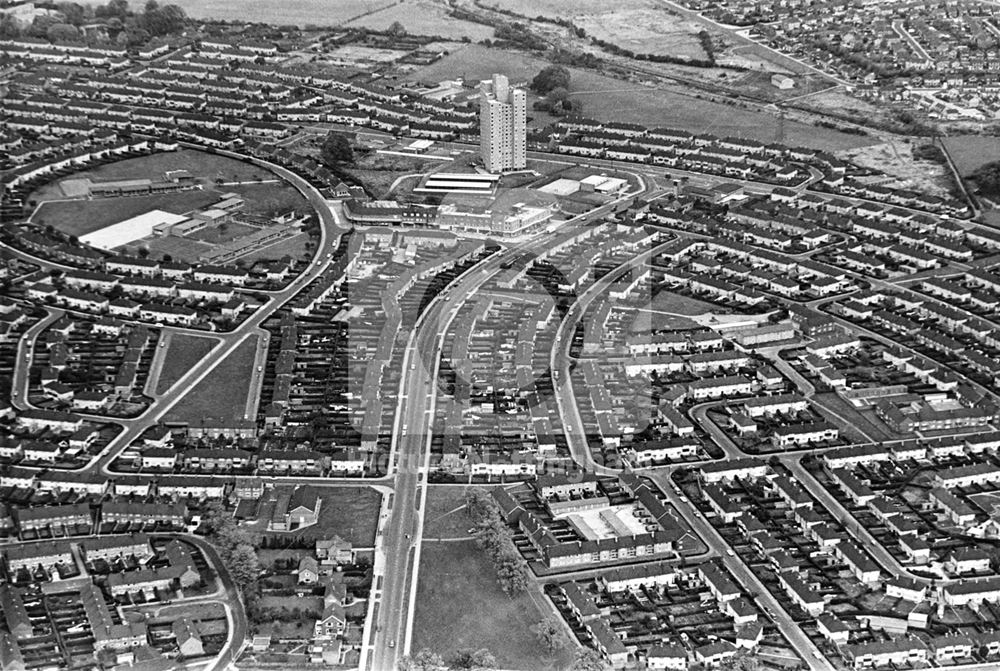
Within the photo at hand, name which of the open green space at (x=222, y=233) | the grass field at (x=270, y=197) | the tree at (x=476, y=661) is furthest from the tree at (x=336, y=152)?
the tree at (x=476, y=661)

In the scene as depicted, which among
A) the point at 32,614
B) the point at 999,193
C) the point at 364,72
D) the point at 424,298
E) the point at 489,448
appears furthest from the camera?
the point at 364,72

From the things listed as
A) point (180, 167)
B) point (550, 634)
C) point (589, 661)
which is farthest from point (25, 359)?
point (589, 661)

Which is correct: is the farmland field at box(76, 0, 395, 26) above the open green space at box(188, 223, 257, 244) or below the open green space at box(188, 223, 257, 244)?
above

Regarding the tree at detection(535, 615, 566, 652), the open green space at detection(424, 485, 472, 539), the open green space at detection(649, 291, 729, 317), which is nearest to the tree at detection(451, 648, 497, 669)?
the tree at detection(535, 615, 566, 652)

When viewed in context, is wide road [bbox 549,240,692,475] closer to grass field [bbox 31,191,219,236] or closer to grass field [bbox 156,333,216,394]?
grass field [bbox 156,333,216,394]

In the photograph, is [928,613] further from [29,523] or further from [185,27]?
[185,27]

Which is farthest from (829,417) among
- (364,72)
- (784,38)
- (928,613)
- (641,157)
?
(784,38)

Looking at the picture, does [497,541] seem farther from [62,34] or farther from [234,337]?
[62,34]
